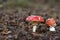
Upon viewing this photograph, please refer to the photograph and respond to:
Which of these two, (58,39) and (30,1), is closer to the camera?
(58,39)

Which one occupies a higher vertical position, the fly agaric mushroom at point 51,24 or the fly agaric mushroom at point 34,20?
the fly agaric mushroom at point 34,20

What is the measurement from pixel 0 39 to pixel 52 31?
42.2 inches

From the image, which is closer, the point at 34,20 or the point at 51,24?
the point at 34,20

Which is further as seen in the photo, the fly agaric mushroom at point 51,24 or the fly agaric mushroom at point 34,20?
the fly agaric mushroom at point 51,24

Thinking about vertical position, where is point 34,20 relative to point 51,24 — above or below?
above

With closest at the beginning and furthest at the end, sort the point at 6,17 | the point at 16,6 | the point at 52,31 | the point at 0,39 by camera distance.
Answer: the point at 0,39, the point at 52,31, the point at 6,17, the point at 16,6

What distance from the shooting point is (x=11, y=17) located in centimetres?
561

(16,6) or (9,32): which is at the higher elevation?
(16,6)

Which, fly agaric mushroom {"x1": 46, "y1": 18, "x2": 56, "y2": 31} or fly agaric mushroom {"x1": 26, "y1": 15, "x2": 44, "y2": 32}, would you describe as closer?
fly agaric mushroom {"x1": 26, "y1": 15, "x2": 44, "y2": 32}

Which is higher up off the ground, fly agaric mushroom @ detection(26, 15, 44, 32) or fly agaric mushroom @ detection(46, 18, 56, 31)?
fly agaric mushroom @ detection(26, 15, 44, 32)

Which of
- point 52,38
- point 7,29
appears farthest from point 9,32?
point 52,38

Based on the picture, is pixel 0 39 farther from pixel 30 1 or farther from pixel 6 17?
pixel 30 1

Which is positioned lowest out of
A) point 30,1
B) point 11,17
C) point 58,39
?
point 58,39


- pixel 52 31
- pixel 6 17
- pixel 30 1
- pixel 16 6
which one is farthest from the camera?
pixel 30 1
